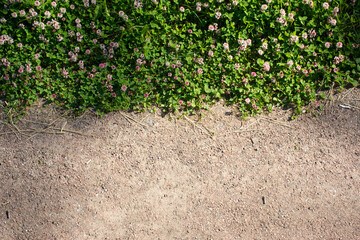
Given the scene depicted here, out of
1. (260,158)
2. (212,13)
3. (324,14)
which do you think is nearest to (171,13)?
(212,13)

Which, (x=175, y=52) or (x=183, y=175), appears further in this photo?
(x=175, y=52)

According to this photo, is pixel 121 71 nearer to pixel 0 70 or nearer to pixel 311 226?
pixel 0 70

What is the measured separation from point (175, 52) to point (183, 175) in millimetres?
1209

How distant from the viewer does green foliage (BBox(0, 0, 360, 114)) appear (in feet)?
9.69

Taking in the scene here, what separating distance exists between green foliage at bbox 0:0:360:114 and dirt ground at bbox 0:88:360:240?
0.19 meters

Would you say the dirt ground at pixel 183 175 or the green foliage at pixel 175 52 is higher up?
the green foliage at pixel 175 52

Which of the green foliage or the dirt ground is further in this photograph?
the green foliage

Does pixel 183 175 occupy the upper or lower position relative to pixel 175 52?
lower

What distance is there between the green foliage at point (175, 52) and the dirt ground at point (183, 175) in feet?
0.61

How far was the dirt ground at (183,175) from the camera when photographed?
2557 mm

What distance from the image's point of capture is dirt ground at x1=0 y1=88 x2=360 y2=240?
2557 millimetres

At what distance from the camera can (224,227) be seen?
2553 millimetres

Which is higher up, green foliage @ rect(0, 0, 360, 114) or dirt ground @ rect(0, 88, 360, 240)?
green foliage @ rect(0, 0, 360, 114)

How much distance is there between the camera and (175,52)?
3070 mm
